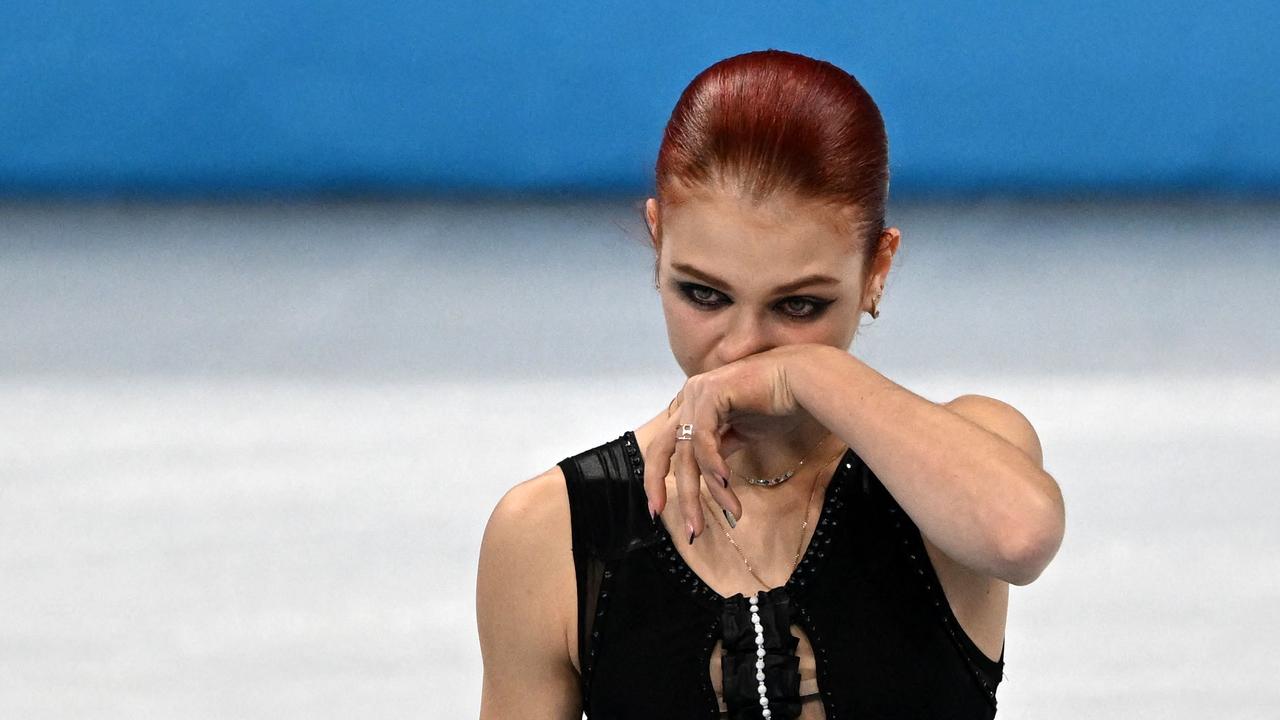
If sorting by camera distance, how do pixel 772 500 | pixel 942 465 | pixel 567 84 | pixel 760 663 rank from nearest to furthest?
pixel 942 465 → pixel 760 663 → pixel 772 500 → pixel 567 84

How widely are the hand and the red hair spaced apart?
124 millimetres

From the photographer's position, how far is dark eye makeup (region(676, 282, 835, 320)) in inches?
49.3

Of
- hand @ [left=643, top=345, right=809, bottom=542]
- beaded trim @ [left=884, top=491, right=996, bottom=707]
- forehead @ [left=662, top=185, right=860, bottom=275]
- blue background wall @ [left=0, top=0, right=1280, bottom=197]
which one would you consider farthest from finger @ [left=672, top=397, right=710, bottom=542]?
blue background wall @ [left=0, top=0, right=1280, bottom=197]

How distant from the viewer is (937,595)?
1.30 meters

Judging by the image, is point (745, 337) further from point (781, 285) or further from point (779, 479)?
point (779, 479)

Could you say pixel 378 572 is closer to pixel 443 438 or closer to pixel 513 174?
pixel 443 438

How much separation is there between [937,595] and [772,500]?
16cm

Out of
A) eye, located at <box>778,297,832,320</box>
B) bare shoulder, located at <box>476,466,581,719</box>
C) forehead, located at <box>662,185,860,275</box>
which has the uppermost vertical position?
forehead, located at <box>662,185,860,275</box>

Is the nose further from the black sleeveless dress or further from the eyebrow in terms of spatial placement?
the black sleeveless dress

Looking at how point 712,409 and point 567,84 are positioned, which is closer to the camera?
point 712,409

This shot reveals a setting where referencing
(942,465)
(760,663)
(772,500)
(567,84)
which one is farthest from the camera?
(567,84)

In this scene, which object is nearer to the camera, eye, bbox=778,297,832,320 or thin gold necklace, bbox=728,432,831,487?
eye, bbox=778,297,832,320

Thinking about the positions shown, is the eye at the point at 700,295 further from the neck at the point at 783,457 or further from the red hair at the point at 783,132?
the neck at the point at 783,457

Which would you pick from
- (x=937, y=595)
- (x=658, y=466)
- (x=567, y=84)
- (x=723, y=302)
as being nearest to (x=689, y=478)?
(x=658, y=466)
